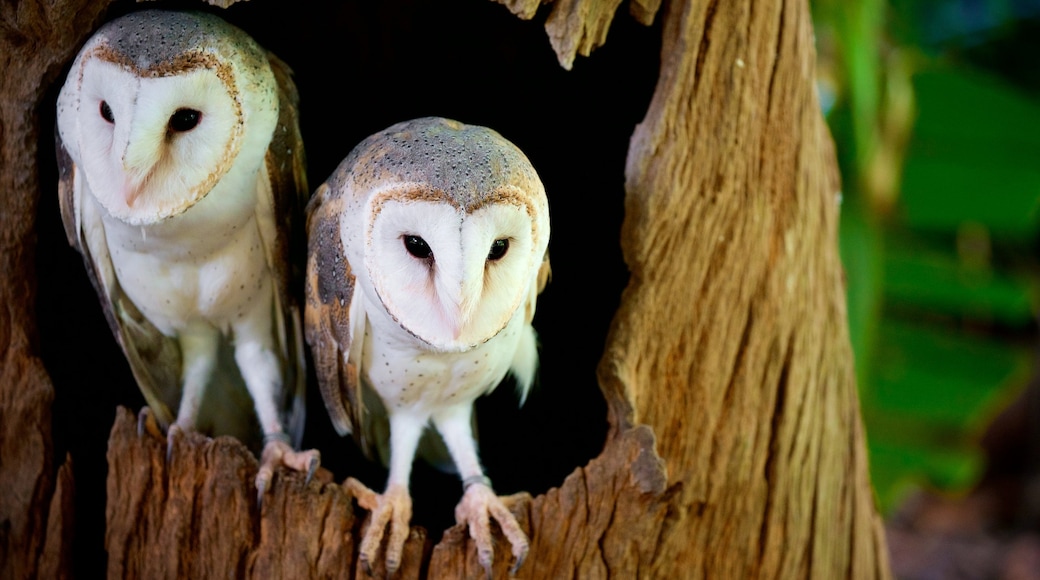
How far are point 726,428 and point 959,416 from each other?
1.93 metres

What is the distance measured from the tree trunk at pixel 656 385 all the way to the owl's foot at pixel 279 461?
2 centimetres

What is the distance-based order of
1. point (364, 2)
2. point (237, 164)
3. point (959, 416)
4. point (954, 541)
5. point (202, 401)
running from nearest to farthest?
1. point (237, 164)
2. point (202, 401)
3. point (364, 2)
4. point (959, 416)
5. point (954, 541)

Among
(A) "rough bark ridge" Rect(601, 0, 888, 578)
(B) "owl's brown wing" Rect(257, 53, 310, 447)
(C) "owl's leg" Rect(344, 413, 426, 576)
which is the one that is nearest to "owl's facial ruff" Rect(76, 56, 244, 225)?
(B) "owl's brown wing" Rect(257, 53, 310, 447)

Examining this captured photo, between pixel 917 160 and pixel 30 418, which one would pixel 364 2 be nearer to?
pixel 30 418

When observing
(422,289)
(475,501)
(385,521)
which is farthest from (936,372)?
(422,289)

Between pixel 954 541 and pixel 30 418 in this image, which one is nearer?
pixel 30 418

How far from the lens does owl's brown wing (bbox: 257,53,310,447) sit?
4.65ft

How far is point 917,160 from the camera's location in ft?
9.40

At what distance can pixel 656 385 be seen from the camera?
1459mm

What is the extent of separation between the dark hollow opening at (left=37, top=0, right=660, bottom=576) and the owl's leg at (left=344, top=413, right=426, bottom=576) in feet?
1.10

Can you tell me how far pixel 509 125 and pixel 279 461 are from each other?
77 cm

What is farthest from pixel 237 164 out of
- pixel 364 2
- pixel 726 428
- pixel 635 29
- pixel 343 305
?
pixel 726 428

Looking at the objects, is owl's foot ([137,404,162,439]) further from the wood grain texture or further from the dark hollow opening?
the wood grain texture

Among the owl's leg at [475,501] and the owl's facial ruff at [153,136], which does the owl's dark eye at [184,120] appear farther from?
the owl's leg at [475,501]
